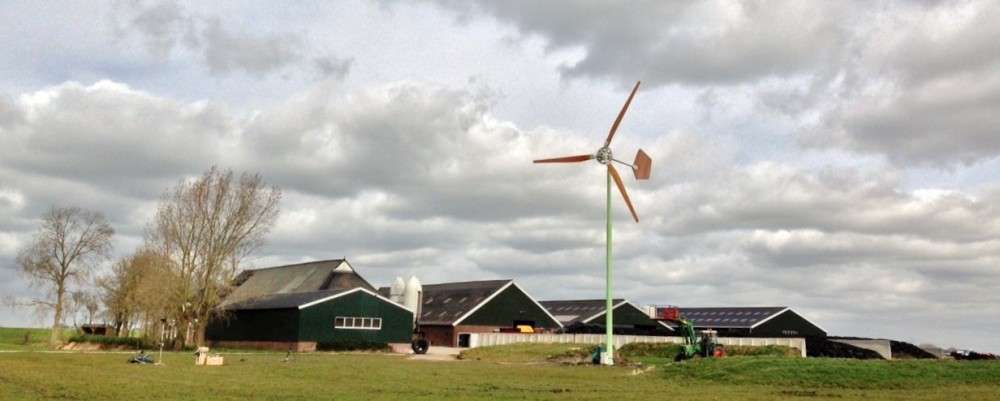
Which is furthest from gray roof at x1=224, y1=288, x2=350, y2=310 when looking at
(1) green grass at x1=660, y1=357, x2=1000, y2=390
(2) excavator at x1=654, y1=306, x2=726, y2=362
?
(1) green grass at x1=660, y1=357, x2=1000, y2=390

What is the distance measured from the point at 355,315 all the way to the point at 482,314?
1640 centimetres

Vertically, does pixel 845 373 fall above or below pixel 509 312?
below

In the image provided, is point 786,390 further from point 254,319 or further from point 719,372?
point 254,319

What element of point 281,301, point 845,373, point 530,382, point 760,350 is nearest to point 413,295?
point 281,301

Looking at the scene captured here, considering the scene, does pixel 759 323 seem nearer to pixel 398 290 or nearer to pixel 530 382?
pixel 398 290

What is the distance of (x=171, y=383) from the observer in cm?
2938

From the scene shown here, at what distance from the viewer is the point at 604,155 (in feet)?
170

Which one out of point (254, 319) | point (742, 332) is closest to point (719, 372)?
point (254, 319)

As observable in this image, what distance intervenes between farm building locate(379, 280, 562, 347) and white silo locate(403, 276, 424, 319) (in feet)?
9.04

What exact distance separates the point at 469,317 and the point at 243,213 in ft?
83.3

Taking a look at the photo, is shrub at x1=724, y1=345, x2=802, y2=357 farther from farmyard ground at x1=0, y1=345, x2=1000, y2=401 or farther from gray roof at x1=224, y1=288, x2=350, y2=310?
A: gray roof at x1=224, y1=288, x2=350, y2=310

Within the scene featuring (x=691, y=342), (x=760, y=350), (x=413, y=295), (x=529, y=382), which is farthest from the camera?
(x=413, y=295)

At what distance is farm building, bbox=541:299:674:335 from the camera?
92000 mm

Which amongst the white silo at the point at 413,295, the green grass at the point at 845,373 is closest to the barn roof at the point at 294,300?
the white silo at the point at 413,295
